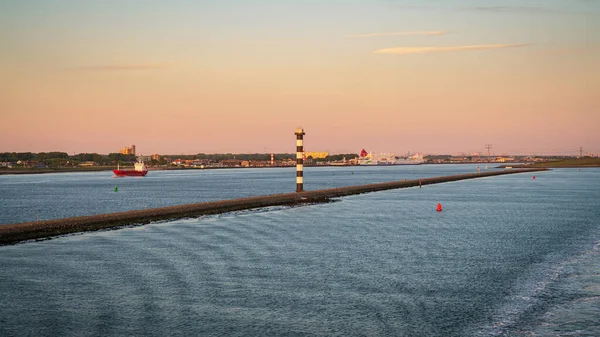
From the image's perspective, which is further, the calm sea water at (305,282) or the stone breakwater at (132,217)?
the stone breakwater at (132,217)

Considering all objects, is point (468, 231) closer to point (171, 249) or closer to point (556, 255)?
point (556, 255)

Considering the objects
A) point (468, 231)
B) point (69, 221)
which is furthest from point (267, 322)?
point (69, 221)

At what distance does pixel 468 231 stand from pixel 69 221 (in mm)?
24084

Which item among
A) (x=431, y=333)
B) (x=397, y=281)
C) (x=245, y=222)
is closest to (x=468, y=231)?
(x=245, y=222)

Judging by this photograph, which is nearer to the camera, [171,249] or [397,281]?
[397,281]

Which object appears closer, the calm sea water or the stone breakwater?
the calm sea water

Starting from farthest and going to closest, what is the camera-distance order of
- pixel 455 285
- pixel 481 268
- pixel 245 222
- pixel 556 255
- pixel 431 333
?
pixel 245 222 → pixel 556 255 → pixel 481 268 → pixel 455 285 → pixel 431 333

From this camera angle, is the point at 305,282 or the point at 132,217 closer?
the point at 305,282

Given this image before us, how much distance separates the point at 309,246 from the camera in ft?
90.9

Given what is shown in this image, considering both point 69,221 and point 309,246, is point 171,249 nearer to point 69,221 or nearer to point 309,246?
point 309,246

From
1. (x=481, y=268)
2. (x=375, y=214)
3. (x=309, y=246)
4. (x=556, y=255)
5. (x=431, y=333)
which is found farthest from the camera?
(x=375, y=214)

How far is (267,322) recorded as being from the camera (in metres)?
13.9

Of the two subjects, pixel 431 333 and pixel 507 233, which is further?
pixel 507 233

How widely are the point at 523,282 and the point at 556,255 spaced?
7010 mm
